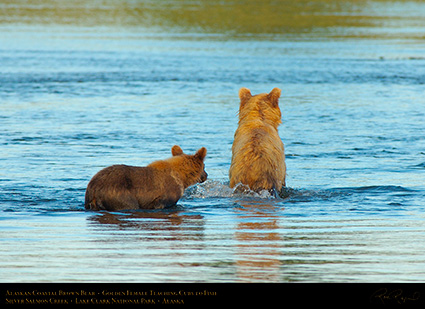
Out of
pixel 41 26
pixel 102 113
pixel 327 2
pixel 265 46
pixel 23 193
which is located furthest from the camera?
pixel 327 2

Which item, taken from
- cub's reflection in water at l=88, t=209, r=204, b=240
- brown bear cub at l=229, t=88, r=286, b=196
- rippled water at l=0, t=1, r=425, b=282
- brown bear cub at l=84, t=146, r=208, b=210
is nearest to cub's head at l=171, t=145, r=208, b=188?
brown bear cub at l=84, t=146, r=208, b=210

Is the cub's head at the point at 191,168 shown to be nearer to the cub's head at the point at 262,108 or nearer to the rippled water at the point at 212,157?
the rippled water at the point at 212,157

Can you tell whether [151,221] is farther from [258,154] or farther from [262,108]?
[262,108]

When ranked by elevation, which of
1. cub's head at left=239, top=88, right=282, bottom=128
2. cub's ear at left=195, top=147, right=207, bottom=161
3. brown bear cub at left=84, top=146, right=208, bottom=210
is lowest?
brown bear cub at left=84, top=146, right=208, bottom=210

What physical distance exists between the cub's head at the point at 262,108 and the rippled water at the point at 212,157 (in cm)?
99

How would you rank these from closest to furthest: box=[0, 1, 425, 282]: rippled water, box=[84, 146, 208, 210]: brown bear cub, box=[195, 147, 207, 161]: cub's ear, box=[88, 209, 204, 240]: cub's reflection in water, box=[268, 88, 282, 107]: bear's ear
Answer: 1. box=[0, 1, 425, 282]: rippled water
2. box=[88, 209, 204, 240]: cub's reflection in water
3. box=[84, 146, 208, 210]: brown bear cub
4. box=[195, 147, 207, 161]: cub's ear
5. box=[268, 88, 282, 107]: bear's ear

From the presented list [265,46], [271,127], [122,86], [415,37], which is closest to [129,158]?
[271,127]

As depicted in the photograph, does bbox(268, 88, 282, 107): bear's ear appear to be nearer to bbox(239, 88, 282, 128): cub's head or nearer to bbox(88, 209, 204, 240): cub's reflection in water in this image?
bbox(239, 88, 282, 128): cub's head

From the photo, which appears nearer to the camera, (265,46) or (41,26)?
(265,46)

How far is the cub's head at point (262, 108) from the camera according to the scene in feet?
38.7

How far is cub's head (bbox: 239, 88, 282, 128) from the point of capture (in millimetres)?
11805

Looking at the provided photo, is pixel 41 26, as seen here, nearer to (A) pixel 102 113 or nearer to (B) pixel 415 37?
(B) pixel 415 37

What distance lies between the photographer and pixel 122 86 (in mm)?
24562
